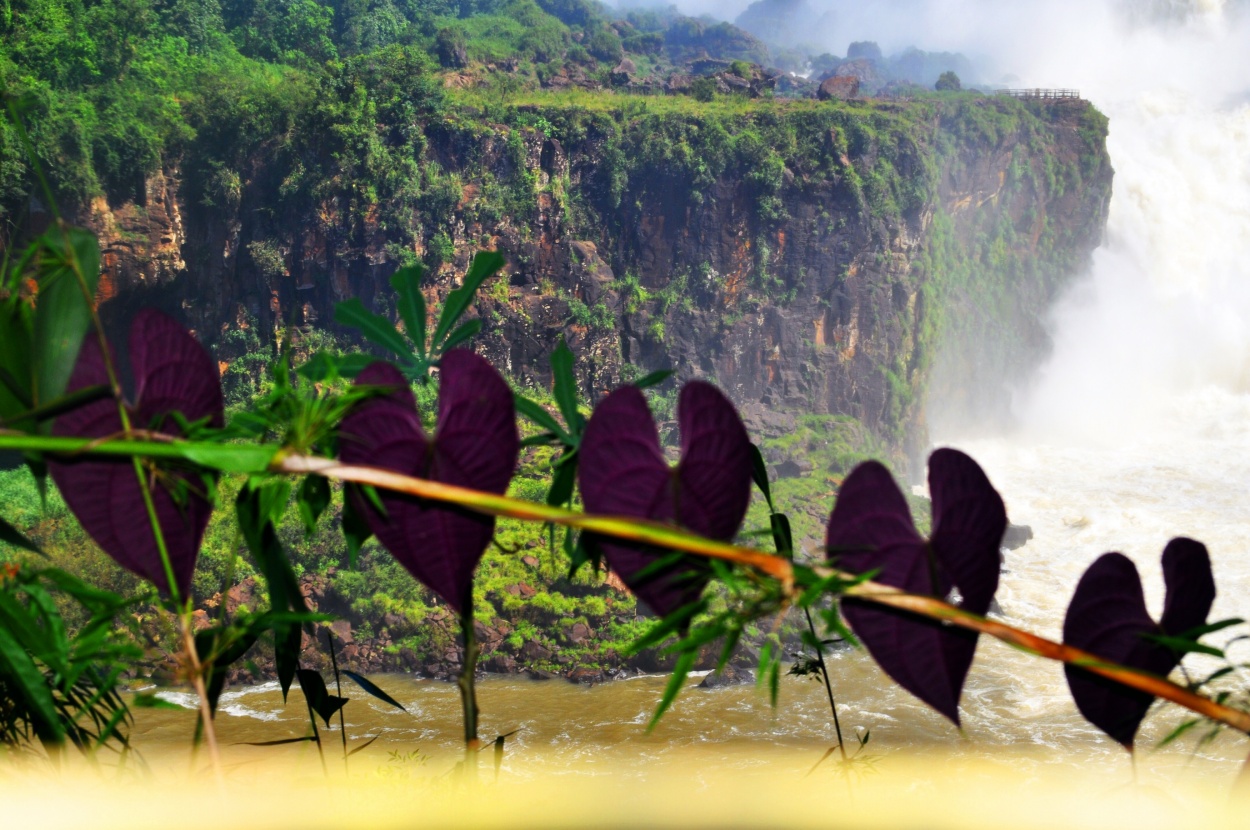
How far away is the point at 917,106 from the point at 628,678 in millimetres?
5558

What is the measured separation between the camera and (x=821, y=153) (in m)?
7.55

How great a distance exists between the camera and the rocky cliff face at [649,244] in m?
6.82

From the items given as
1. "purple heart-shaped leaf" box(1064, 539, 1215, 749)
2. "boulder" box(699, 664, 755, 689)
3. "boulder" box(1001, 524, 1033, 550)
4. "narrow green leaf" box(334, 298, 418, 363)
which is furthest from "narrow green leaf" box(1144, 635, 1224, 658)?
"boulder" box(1001, 524, 1033, 550)

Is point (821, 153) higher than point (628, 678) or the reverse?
higher

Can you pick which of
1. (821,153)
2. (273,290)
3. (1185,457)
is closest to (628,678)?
(273,290)

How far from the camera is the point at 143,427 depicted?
121 mm

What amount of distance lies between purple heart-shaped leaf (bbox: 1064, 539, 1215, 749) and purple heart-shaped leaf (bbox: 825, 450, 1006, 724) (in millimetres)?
15

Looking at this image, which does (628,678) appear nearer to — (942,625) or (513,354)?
(513,354)

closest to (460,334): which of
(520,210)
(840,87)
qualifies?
(520,210)

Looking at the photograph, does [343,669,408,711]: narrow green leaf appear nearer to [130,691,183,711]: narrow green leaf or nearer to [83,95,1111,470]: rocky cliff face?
[130,691,183,711]: narrow green leaf

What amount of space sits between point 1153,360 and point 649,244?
537cm

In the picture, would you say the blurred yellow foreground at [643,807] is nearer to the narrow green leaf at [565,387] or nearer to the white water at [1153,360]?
the narrow green leaf at [565,387]

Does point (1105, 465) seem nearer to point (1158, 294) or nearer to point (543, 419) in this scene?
point (1158, 294)

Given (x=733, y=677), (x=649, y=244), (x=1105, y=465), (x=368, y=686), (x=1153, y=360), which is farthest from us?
(x=1153, y=360)
